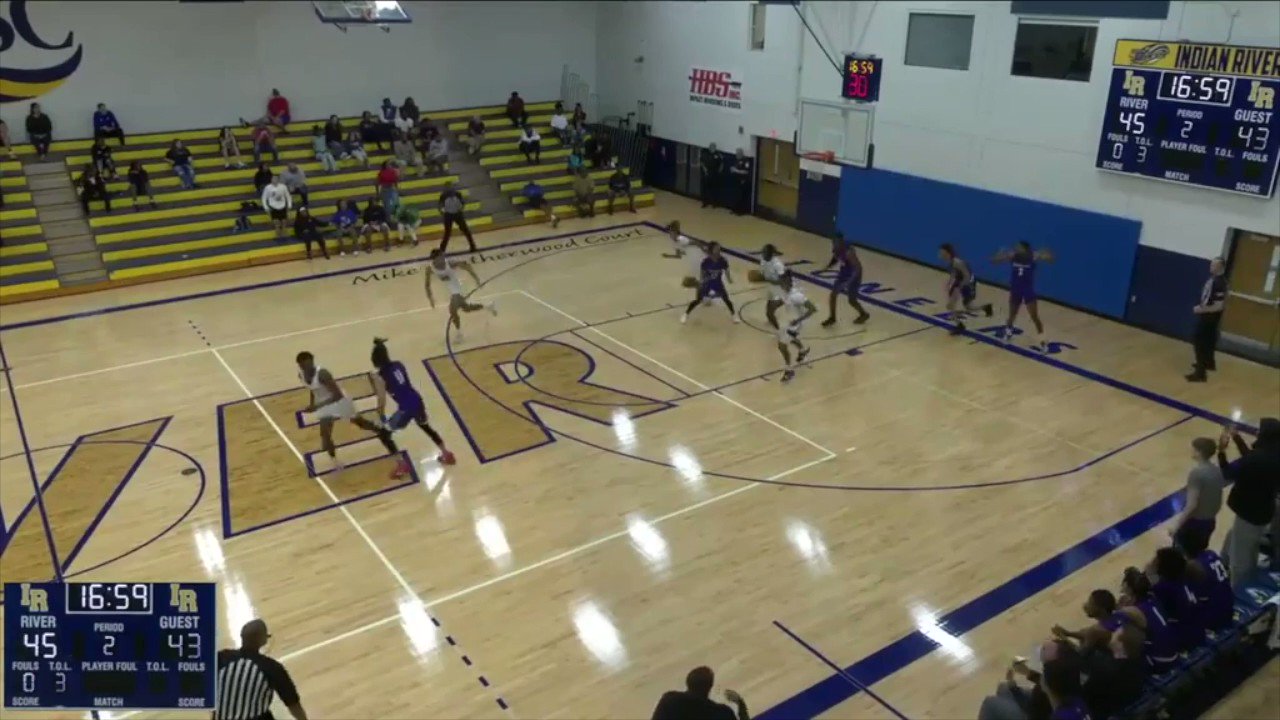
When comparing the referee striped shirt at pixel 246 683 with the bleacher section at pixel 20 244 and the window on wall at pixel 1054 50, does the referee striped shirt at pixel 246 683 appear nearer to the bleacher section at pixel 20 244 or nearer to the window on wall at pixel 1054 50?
the bleacher section at pixel 20 244

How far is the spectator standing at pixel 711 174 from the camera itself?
890 inches

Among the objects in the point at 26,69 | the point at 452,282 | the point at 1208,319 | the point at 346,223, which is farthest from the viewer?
the point at 26,69

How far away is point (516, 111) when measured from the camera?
81.4ft

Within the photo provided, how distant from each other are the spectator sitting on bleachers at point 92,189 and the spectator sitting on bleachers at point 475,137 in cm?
806

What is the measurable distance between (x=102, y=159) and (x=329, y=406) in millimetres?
12995

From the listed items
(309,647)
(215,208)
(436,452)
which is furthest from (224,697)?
(215,208)

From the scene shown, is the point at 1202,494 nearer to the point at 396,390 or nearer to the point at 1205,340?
the point at 1205,340

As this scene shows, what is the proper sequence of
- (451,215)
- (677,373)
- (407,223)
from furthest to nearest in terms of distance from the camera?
(407,223) → (451,215) → (677,373)

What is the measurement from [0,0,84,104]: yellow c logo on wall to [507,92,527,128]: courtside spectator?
31.7ft

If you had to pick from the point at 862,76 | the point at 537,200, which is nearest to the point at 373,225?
the point at 537,200

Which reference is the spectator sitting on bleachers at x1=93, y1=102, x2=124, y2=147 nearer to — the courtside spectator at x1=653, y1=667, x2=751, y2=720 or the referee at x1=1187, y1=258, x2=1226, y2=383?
the courtside spectator at x1=653, y1=667, x2=751, y2=720

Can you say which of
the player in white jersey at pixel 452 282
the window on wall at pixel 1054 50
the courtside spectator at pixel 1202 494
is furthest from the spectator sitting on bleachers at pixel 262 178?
the courtside spectator at pixel 1202 494

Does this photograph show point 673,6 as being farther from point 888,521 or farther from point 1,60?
point 888,521

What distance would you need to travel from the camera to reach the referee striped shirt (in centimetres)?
523
